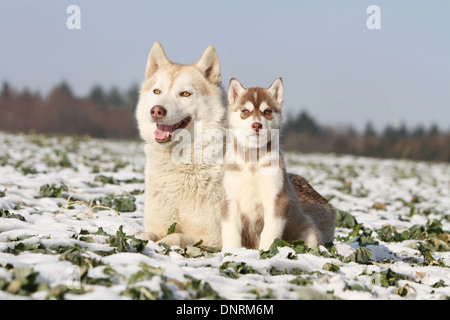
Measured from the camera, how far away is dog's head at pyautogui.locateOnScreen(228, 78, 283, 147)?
183 inches

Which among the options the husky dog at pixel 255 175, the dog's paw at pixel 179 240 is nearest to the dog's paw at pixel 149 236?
the dog's paw at pixel 179 240

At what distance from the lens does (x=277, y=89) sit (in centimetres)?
502

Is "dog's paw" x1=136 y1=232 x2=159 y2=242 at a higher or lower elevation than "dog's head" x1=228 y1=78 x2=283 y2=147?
lower

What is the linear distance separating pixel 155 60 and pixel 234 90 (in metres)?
1.25

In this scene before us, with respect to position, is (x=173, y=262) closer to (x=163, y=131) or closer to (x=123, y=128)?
(x=163, y=131)

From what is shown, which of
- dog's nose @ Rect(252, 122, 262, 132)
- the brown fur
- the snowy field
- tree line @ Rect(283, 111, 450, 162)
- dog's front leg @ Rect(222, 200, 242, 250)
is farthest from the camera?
tree line @ Rect(283, 111, 450, 162)

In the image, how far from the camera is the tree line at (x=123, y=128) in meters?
51.6

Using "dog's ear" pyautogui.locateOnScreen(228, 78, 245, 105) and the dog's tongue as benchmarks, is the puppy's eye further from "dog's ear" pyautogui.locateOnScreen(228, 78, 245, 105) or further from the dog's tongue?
"dog's ear" pyautogui.locateOnScreen(228, 78, 245, 105)

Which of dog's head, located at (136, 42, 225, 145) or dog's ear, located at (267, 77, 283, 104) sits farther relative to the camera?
dog's head, located at (136, 42, 225, 145)

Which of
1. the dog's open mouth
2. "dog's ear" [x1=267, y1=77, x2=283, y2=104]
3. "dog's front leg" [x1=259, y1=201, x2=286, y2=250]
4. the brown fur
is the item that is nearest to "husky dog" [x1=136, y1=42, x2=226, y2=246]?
the dog's open mouth

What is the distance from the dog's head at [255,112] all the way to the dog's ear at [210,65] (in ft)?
2.15

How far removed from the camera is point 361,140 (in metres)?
56.7

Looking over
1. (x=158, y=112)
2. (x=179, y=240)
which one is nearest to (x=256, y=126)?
(x=158, y=112)
